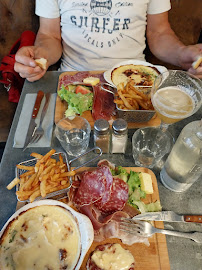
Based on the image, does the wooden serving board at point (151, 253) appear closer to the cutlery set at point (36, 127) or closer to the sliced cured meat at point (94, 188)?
the sliced cured meat at point (94, 188)

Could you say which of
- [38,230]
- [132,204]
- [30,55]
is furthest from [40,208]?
[30,55]

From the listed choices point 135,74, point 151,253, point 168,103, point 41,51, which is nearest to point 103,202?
point 151,253

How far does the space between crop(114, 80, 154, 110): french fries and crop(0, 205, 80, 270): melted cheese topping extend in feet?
2.39

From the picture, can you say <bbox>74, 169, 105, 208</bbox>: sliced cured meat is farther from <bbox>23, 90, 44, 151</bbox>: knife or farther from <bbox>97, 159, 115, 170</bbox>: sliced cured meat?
<bbox>23, 90, 44, 151</bbox>: knife

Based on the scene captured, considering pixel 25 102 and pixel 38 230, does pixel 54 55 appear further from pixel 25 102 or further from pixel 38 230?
pixel 38 230

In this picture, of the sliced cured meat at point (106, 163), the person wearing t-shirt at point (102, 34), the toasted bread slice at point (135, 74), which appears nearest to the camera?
the sliced cured meat at point (106, 163)

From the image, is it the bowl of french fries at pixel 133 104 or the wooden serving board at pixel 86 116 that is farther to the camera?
the wooden serving board at pixel 86 116

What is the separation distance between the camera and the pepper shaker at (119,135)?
111 cm

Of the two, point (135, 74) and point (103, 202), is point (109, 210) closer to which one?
point (103, 202)

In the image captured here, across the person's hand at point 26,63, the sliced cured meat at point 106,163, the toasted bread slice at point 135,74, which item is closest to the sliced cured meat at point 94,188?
the sliced cured meat at point 106,163

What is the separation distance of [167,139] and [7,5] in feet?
6.56

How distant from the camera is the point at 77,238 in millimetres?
876

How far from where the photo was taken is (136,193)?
106 cm

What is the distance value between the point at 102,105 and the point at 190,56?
84 centimetres
